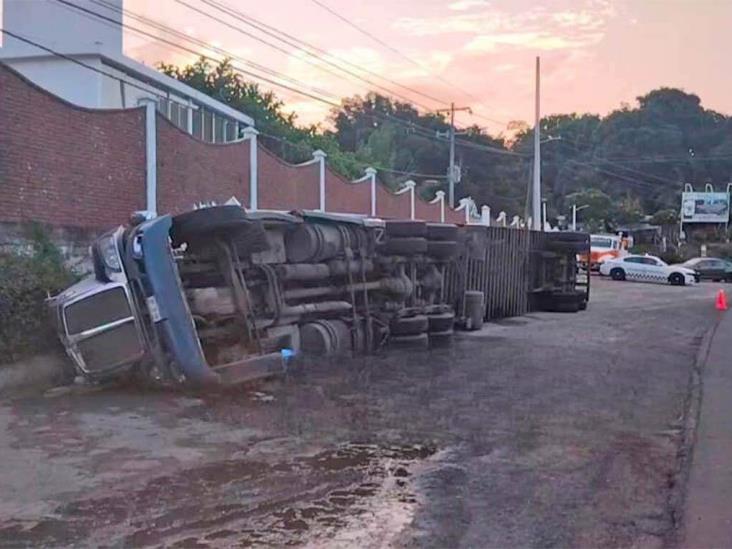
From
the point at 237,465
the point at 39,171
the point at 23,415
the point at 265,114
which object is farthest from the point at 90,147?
the point at 265,114

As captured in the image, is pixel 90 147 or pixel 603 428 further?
pixel 90 147

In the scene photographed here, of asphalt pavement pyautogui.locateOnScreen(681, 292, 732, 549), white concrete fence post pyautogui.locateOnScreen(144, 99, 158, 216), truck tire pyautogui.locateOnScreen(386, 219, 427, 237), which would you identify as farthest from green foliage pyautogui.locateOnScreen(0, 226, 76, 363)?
asphalt pavement pyautogui.locateOnScreen(681, 292, 732, 549)

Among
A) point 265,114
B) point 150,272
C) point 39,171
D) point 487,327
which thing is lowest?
point 487,327

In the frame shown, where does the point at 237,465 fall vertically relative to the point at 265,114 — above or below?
below

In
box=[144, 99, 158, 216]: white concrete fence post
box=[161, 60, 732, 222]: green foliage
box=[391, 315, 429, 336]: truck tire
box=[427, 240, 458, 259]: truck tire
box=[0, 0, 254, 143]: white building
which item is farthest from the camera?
box=[161, 60, 732, 222]: green foliage

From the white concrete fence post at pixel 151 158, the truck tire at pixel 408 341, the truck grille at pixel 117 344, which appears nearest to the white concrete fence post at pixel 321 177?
the white concrete fence post at pixel 151 158

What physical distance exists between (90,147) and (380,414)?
7.12 metres

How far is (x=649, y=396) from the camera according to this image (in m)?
11.2

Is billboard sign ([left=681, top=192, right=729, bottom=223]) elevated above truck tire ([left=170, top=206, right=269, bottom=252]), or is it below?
above

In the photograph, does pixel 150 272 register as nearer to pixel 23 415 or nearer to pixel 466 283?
pixel 23 415

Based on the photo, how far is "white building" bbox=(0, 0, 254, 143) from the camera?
26.6m

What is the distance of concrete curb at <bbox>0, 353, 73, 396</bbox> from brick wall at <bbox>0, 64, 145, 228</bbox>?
7.33 ft

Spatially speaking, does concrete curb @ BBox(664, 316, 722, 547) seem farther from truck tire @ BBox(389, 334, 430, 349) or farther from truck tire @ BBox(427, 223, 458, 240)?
truck tire @ BBox(427, 223, 458, 240)

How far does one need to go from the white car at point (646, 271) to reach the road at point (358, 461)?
34314 mm
